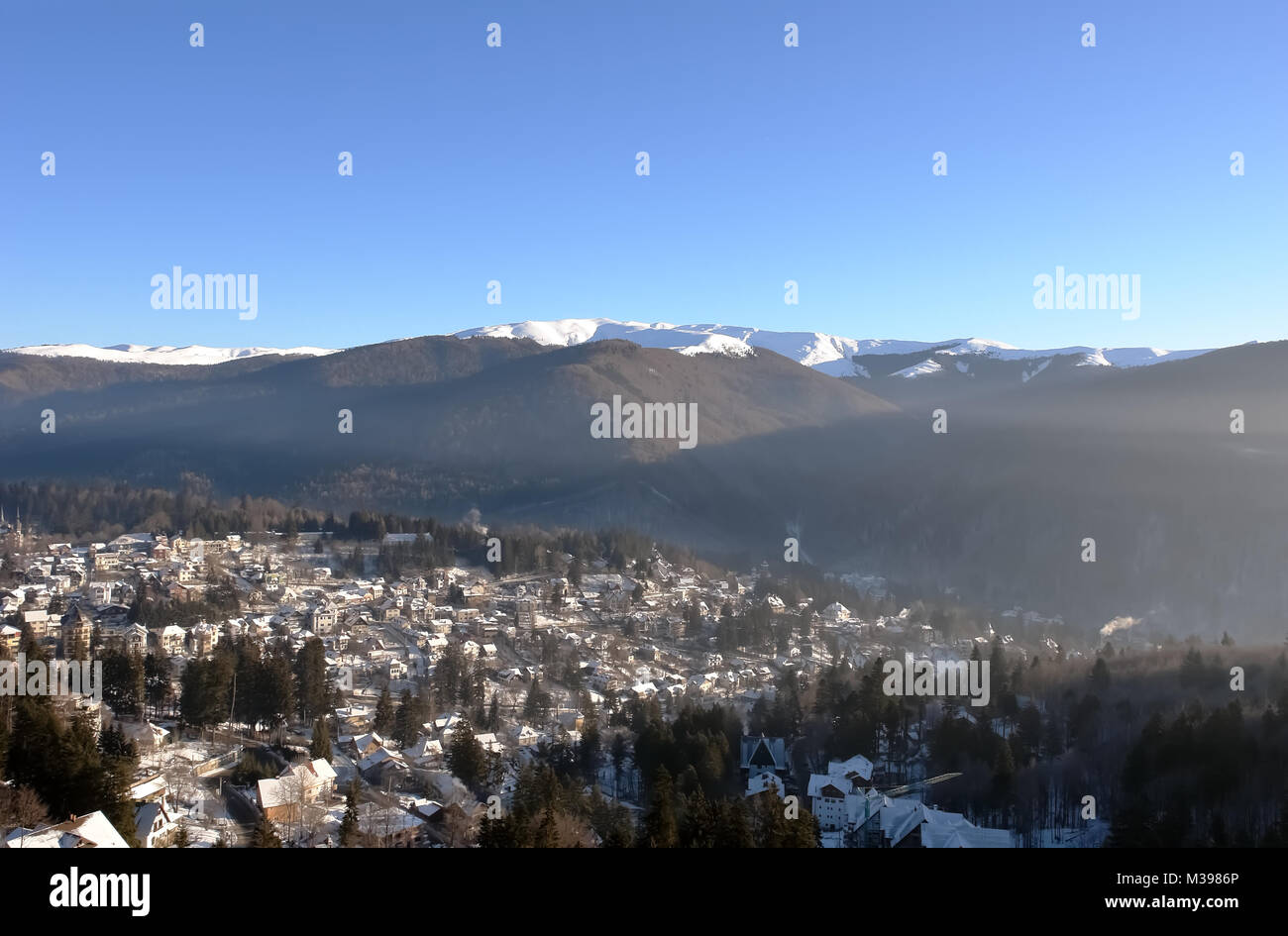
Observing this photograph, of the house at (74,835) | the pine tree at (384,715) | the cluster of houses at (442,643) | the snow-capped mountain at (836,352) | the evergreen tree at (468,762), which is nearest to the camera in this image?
the house at (74,835)

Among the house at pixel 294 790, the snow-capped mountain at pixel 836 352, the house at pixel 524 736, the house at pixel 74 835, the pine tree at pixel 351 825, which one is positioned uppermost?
the snow-capped mountain at pixel 836 352

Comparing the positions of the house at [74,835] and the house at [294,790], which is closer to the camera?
the house at [74,835]

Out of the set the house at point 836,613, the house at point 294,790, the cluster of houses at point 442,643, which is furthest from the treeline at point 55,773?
the house at point 836,613

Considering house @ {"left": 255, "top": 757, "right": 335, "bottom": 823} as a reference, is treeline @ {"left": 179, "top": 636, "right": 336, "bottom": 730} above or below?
above

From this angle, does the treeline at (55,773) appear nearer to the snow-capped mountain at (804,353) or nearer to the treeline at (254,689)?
the treeline at (254,689)

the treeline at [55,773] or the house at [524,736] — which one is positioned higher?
the treeline at [55,773]

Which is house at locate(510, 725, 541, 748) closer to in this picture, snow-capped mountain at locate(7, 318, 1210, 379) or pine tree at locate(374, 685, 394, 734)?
pine tree at locate(374, 685, 394, 734)

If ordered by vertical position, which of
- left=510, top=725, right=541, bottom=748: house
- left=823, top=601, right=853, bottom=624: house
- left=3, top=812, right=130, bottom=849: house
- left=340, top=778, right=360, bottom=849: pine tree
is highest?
left=3, top=812, right=130, bottom=849: house

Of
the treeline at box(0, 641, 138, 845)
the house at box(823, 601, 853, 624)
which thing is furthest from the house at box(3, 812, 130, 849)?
the house at box(823, 601, 853, 624)

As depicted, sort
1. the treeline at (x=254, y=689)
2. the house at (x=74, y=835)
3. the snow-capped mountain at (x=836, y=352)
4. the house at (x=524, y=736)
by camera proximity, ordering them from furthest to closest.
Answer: the snow-capped mountain at (x=836, y=352) < the house at (x=524, y=736) < the treeline at (x=254, y=689) < the house at (x=74, y=835)

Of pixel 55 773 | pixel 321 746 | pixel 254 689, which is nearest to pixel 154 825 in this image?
pixel 55 773
